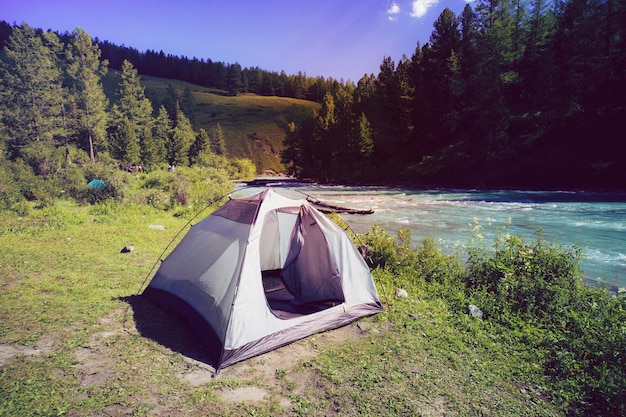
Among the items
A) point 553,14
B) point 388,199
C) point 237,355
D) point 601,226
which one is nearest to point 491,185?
point 388,199

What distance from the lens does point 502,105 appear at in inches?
1500

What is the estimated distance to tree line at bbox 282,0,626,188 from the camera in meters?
34.6

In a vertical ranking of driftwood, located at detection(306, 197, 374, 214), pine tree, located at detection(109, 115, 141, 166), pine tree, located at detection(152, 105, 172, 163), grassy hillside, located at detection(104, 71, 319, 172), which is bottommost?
driftwood, located at detection(306, 197, 374, 214)

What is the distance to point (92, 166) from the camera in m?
22.0

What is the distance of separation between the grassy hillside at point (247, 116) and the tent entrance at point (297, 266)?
9314 cm

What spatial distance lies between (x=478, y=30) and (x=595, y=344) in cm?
4678

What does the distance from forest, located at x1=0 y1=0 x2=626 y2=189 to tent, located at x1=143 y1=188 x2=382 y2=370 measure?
115ft

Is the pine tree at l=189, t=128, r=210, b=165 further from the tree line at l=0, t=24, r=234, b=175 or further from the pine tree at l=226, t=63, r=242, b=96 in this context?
the pine tree at l=226, t=63, r=242, b=96

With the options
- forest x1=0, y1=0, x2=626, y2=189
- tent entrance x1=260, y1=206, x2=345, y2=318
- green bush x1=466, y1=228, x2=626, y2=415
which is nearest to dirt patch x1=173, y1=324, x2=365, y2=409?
tent entrance x1=260, y1=206, x2=345, y2=318

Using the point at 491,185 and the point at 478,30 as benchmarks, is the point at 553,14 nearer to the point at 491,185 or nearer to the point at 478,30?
the point at 478,30

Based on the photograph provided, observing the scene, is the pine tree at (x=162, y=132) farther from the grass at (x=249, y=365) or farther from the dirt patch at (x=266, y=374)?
the dirt patch at (x=266, y=374)

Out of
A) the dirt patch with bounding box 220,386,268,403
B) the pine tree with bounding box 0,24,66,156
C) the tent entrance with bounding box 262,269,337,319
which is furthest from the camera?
the pine tree with bounding box 0,24,66,156

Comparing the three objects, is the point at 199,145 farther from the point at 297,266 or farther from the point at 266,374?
the point at 266,374

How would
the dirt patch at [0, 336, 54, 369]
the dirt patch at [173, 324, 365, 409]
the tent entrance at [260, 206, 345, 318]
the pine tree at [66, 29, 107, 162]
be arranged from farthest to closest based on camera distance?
the pine tree at [66, 29, 107, 162] < the tent entrance at [260, 206, 345, 318] < the dirt patch at [0, 336, 54, 369] < the dirt patch at [173, 324, 365, 409]
